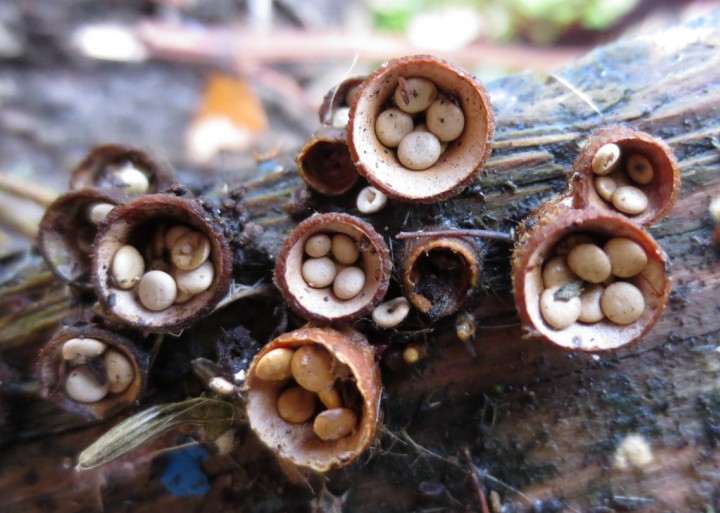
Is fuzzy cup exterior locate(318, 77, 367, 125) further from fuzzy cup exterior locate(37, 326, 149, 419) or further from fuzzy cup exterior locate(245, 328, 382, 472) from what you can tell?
fuzzy cup exterior locate(37, 326, 149, 419)

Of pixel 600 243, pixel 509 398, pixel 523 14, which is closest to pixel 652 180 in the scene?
pixel 600 243

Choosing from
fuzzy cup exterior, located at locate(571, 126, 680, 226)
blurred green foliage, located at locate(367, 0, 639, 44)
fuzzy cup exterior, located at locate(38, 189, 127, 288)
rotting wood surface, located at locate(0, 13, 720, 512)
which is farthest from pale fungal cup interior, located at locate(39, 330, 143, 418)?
blurred green foliage, located at locate(367, 0, 639, 44)

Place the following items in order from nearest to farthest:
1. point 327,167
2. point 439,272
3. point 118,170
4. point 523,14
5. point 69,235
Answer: point 439,272
point 327,167
point 69,235
point 118,170
point 523,14

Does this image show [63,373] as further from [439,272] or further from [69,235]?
[439,272]

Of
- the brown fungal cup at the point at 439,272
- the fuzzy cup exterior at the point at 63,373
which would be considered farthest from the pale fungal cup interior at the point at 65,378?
the brown fungal cup at the point at 439,272

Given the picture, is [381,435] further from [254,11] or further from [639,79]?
[254,11]

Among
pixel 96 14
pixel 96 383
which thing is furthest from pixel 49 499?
pixel 96 14
